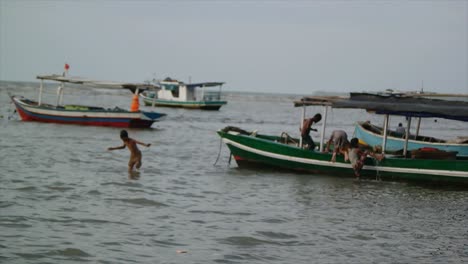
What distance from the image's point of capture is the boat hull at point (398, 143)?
786 inches

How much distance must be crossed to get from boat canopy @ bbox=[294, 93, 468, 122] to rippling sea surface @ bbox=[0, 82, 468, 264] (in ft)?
5.65

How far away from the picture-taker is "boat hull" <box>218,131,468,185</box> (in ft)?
50.8

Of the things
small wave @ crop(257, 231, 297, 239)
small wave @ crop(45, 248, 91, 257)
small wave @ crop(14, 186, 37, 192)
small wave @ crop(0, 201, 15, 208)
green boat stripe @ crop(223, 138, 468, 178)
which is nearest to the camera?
small wave @ crop(45, 248, 91, 257)

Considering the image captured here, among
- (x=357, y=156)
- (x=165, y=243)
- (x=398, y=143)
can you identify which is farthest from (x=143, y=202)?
(x=398, y=143)

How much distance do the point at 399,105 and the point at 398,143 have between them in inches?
226

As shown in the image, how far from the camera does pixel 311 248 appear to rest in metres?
9.66

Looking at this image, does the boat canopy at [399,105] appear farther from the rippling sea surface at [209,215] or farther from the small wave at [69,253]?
the small wave at [69,253]

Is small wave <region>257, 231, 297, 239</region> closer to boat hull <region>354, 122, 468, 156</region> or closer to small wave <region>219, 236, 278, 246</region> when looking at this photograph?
small wave <region>219, 236, 278, 246</region>

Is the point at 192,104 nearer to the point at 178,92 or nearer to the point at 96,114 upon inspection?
the point at 178,92

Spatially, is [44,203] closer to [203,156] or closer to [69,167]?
[69,167]

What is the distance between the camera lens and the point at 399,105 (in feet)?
53.6

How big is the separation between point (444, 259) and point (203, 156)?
13.0m

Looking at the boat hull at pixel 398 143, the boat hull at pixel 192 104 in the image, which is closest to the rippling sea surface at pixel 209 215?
the boat hull at pixel 398 143

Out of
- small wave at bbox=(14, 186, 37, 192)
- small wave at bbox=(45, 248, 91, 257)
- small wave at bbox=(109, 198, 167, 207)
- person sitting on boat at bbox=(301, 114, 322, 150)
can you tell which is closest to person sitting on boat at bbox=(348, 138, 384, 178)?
person sitting on boat at bbox=(301, 114, 322, 150)
